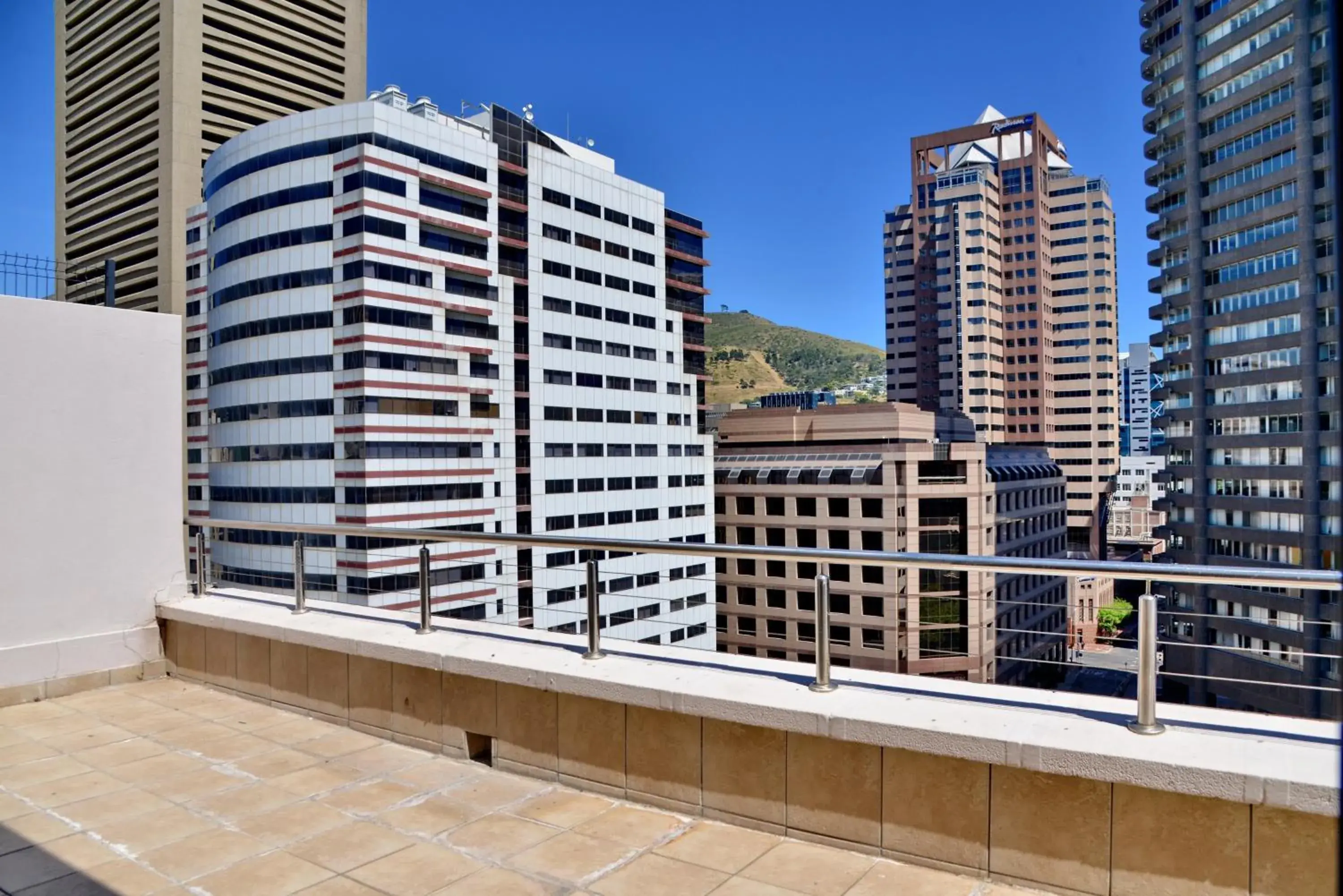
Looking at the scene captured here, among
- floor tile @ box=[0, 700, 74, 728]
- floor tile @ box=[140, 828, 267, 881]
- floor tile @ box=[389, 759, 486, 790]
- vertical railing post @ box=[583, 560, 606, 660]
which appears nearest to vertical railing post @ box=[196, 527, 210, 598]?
floor tile @ box=[0, 700, 74, 728]

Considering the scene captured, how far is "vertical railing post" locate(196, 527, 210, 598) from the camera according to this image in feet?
24.5

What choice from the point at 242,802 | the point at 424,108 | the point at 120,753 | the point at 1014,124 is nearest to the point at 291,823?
the point at 242,802

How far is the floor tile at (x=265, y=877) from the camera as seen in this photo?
11.4ft

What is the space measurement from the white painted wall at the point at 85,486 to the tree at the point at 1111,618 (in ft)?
322

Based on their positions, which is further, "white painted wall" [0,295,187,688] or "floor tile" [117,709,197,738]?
"white painted wall" [0,295,187,688]

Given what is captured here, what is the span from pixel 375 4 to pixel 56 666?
108722 mm

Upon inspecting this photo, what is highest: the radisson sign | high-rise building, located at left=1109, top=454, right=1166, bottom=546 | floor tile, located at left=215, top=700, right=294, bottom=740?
the radisson sign

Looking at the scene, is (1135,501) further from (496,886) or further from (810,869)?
(496,886)

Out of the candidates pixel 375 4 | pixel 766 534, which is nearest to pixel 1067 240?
pixel 766 534

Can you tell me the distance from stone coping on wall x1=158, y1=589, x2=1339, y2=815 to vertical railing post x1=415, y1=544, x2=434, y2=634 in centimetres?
7

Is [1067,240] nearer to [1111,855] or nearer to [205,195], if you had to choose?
[205,195]

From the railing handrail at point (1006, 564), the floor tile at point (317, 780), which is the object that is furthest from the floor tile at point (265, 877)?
the railing handrail at point (1006, 564)

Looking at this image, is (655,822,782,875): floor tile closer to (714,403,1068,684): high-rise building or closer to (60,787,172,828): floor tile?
(60,787,172,828): floor tile

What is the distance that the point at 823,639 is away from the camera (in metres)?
3.96
